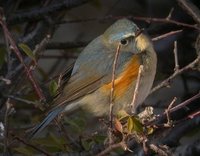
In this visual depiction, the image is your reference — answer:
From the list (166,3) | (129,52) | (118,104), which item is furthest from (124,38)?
(166,3)

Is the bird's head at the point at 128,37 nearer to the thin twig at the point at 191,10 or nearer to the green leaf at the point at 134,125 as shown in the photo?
the thin twig at the point at 191,10

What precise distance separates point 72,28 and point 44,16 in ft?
6.95

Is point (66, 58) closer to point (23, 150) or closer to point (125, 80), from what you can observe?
point (125, 80)

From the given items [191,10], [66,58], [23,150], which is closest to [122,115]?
[23,150]

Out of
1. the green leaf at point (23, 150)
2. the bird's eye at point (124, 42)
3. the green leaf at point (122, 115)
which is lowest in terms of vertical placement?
the green leaf at point (23, 150)

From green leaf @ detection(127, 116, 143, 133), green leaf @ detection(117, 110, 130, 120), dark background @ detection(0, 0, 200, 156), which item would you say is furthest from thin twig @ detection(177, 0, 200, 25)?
green leaf @ detection(127, 116, 143, 133)

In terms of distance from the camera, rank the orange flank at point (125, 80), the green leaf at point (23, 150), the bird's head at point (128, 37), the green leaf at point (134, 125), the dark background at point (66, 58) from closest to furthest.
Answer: the green leaf at point (134, 125) → the green leaf at point (23, 150) → the dark background at point (66, 58) → the orange flank at point (125, 80) → the bird's head at point (128, 37)

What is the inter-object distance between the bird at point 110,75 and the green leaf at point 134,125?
886 mm

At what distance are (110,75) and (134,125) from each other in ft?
3.44

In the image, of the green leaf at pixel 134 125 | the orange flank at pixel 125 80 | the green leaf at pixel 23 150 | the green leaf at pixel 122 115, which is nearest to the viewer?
the green leaf at pixel 134 125

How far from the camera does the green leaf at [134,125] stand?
9.09ft

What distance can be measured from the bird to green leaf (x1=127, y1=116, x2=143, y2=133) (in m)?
0.89

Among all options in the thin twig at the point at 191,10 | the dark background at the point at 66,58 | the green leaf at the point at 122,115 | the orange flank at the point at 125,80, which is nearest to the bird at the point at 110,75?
the orange flank at the point at 125,80

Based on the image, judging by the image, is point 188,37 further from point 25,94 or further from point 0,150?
point 0,150
